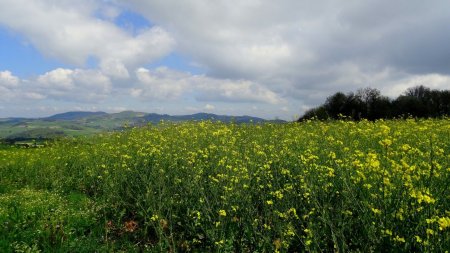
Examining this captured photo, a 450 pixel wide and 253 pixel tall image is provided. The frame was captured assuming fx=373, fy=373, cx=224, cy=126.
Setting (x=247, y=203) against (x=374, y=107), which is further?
(x=374, y=107)

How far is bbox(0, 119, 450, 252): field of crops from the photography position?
5168 mm

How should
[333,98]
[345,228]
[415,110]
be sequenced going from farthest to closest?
[333,98] → [415,110] → [345,228]

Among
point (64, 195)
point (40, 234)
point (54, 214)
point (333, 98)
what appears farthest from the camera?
point (333, 98)

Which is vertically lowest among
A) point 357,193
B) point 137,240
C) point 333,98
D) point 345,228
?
point 137,240

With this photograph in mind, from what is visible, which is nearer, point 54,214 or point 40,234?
point 40,234

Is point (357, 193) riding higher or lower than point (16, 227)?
higher

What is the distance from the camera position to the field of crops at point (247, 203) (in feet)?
17.0

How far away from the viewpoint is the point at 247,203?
6812 mm

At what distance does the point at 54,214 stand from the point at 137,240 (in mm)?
2155

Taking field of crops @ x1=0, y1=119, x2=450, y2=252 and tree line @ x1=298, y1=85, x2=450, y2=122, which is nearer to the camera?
field of crops @ x1=0, y1=119, x2=450, y2=252

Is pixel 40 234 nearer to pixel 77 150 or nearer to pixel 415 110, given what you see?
pixel 77 150

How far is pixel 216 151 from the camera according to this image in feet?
32.7

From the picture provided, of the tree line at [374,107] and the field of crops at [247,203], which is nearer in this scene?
the field of crops at [247,203]

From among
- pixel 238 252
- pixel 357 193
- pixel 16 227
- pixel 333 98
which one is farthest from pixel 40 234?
pixel 333 98
